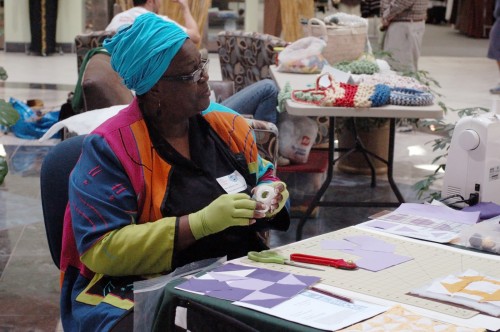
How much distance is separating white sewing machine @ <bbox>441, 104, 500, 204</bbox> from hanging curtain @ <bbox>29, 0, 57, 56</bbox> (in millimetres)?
10690

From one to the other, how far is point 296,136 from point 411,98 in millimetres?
809

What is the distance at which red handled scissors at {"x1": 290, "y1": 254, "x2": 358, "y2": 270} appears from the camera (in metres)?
2.05

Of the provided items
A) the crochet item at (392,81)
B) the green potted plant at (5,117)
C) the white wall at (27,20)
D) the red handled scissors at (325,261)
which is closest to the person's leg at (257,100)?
the crochet item at (392,81)

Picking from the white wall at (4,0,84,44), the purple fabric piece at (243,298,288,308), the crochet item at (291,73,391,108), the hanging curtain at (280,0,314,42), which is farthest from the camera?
the white wall at (4,0,84,44)

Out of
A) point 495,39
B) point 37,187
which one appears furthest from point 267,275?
point 495,39

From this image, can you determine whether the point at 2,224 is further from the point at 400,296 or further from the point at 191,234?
the point at 400,296

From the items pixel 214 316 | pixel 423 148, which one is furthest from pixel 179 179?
pixel 423 148

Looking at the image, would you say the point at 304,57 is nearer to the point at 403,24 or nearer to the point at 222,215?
the point at 403,24

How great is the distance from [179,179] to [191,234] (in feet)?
0.73

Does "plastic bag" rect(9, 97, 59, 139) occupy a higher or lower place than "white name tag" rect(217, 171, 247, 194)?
lower

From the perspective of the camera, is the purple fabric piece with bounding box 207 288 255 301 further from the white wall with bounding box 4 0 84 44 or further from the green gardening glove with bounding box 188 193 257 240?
the white wall with bounding box 4 0 84 44

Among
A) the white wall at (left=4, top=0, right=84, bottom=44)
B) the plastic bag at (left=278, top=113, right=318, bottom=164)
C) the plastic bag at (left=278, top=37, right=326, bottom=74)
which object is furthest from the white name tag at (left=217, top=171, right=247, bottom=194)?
the white wall at (left=4, top=0, right=84, bottom=44)

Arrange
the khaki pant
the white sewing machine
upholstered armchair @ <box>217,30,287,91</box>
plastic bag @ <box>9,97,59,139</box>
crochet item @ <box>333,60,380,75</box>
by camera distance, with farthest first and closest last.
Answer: the khaki pant
plastic bag @ <box>9,97,59,139</box>
upholstered armchair @ <box>217,30,287,91</box>
crochet item @ <box>333,60,380,75</box>
the white sewing machine

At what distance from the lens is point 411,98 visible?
456 centimetres
